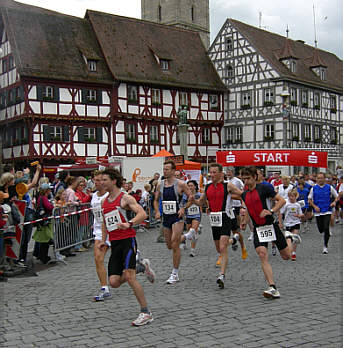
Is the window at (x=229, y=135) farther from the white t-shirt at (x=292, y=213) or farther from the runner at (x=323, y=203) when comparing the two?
the white t-shirt at (x=292, y=213)

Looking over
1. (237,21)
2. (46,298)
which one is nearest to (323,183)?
(46,298)

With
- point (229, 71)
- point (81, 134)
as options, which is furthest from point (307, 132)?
point (81, 134)

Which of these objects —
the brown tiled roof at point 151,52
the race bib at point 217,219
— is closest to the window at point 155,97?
the brown tiled roof at point 151,52

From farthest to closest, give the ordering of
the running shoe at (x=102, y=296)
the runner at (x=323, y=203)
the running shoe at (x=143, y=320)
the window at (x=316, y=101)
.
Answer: the window at (x=316, y=101) < the runner at (x=323, y=203) < the running shoe at (x=102, y=296) < the running shoe at (x=143, y=320)

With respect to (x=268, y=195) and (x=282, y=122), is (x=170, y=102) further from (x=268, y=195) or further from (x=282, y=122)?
(x=268, y=195)

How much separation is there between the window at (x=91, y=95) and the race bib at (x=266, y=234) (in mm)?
32239

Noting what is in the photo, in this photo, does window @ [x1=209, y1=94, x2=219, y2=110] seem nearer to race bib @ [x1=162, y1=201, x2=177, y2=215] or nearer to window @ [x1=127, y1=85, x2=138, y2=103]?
window @ [x1=127, y1=85, x2=138, y2=103]

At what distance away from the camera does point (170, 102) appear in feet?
144

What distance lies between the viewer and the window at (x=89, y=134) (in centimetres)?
3872

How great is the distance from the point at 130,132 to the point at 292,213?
2930 centimetres

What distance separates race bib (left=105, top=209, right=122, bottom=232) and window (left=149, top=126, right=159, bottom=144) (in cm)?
3566

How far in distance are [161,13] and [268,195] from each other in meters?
68.9

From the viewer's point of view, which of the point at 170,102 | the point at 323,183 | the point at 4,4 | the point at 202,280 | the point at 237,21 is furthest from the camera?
the point at 237,21

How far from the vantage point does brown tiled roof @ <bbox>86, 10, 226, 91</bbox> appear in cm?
4172
